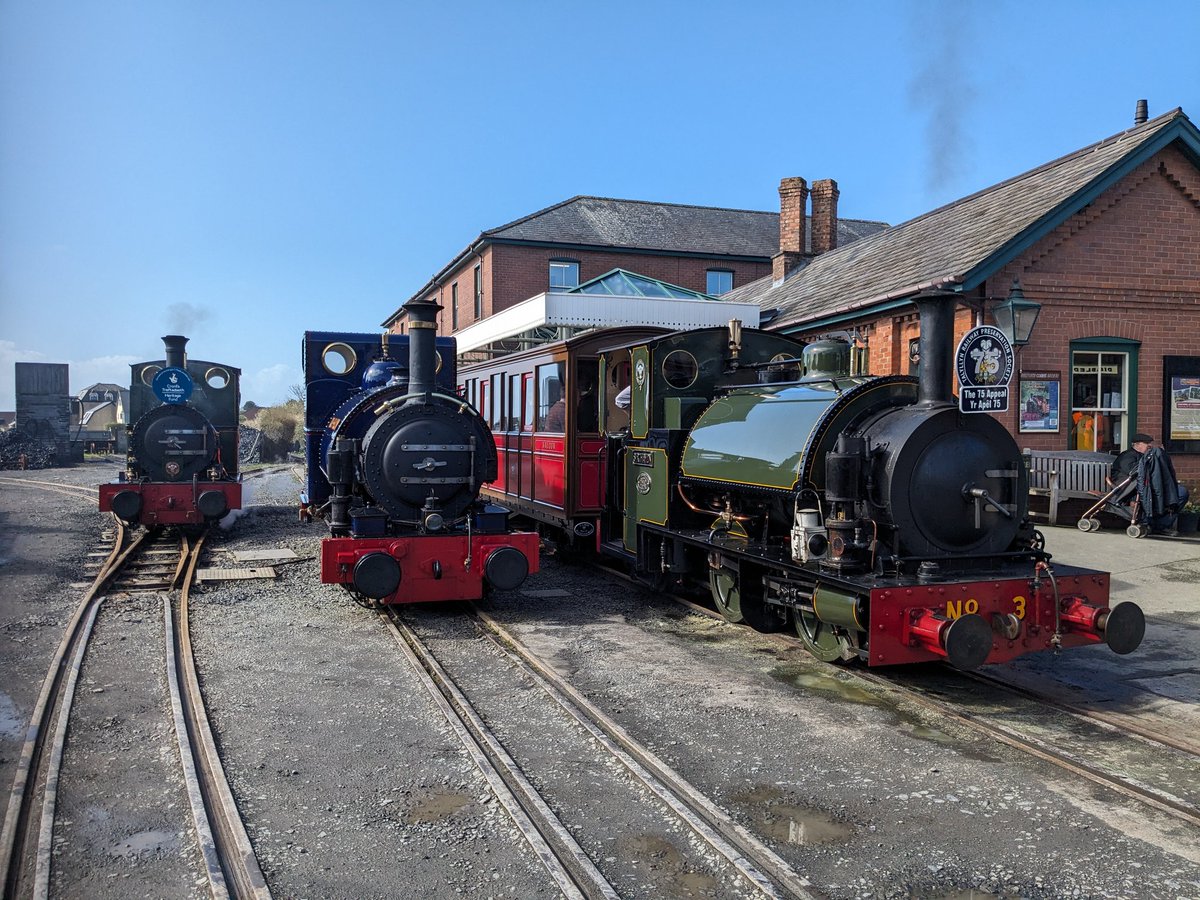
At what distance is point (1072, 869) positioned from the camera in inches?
139

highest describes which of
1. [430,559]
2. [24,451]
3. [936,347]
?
[936,347]

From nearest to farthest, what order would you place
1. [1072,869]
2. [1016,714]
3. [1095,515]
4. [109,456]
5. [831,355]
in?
[1072,869], [1016,714], [831,355], [1095,515], [109,456]

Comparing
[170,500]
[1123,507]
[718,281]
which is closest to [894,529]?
[1123,507]

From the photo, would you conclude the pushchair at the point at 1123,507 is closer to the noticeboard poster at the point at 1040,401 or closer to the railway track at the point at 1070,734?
the noticeboard poster at the point at 1040,401

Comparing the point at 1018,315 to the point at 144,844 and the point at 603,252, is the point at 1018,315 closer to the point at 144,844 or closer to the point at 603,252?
the point at 144,844

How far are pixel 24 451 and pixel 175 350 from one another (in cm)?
2070

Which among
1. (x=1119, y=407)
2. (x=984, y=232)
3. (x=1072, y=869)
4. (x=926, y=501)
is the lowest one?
(x=1072, y=869)

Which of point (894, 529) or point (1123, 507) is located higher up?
point (894, 529)

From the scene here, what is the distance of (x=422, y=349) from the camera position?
26.9 feet

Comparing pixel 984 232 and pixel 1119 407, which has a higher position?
pixel 984 232

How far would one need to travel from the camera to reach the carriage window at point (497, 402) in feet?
40.7

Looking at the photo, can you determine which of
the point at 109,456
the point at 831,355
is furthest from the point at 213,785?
the point at 109,456

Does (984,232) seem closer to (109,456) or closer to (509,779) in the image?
(509,779)

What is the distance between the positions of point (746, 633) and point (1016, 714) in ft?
7.95
